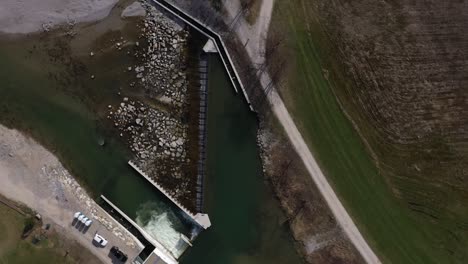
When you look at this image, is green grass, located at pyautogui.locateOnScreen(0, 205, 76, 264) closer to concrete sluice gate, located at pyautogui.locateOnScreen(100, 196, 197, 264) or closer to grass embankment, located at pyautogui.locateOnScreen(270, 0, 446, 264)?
concrete sluice gate, located at pyautogui.locateOnScreen(100, 196, 197, 264)

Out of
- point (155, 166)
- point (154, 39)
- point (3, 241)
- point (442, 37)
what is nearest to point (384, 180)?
point (442, 37)

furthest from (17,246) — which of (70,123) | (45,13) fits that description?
(45,13)

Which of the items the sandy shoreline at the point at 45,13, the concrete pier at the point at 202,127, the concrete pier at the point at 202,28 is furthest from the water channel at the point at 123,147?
the sandy shoreline at the point at 45,13

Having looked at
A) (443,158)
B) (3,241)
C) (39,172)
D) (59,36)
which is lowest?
(3,241)

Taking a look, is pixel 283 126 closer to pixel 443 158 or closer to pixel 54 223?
pixel 443 158

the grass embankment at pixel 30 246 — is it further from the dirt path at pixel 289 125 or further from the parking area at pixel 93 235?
the dirt path at pixel 289 125

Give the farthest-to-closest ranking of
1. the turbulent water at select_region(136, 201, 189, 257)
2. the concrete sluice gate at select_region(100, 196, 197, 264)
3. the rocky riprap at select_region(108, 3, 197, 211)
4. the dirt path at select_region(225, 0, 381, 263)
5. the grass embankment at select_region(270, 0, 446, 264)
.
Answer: the turbulent water at select_region(136, 201, 189, 257) < the concrete sluice gate at select_region(100, 196, 197, 264) < the grass embankment at select_region(270, 0, 446, 264) < the rocky riprap at select_region(108, 3, 197, 211) < the dirt path at select_region(225, 0, 381, 263)

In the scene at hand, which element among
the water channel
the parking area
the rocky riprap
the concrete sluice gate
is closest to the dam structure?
the concrete sluice gate
